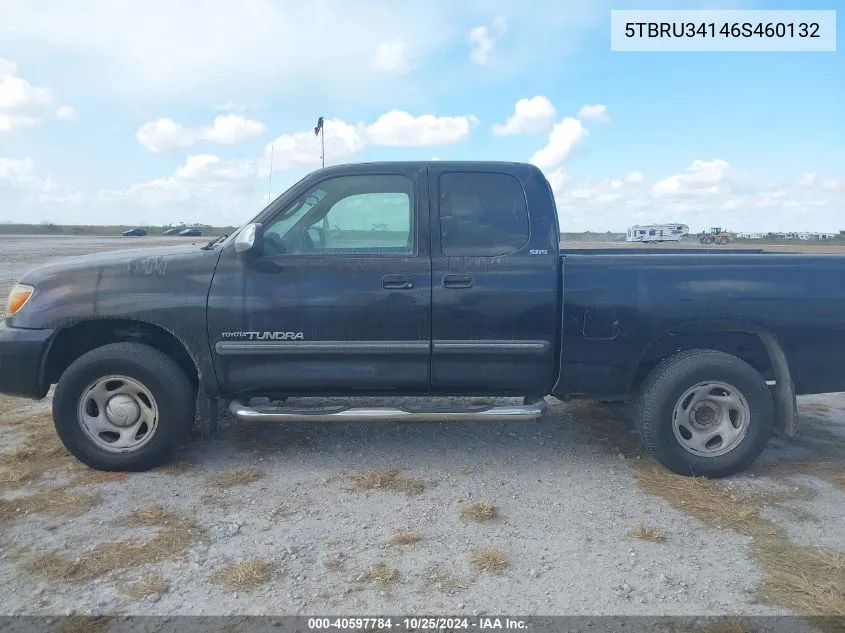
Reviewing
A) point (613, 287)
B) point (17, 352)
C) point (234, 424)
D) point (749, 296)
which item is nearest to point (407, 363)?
point (613, 287)

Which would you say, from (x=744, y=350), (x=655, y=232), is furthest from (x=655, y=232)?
(x=744, y=350)

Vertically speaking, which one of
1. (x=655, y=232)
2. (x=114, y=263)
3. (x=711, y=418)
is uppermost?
(x=655, y=232)

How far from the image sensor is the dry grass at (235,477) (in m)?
3.93

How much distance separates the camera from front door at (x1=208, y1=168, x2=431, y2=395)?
13.0 feet

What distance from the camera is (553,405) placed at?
5.76 metres

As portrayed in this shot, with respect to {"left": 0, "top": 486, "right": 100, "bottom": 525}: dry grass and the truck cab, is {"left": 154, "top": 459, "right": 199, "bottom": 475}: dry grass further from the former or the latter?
the truck cab

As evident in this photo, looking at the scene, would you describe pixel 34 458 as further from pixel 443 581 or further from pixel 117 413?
pixel 443 581

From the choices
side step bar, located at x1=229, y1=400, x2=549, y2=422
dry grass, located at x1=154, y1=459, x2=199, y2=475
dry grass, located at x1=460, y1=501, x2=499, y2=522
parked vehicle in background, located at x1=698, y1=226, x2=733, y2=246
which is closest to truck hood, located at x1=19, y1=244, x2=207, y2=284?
side step bar, located at x1=229, y1=400, x2=549, y2=422

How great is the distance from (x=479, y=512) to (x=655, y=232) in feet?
193

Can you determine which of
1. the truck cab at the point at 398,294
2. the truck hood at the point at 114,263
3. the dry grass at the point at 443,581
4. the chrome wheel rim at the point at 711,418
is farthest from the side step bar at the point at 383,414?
the dry grass at the point at 443,581

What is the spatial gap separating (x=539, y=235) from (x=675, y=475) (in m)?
1.75

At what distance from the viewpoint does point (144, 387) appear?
4.01m

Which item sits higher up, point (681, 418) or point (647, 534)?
point (681, 418)

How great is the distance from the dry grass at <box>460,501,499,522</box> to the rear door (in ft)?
2.62
